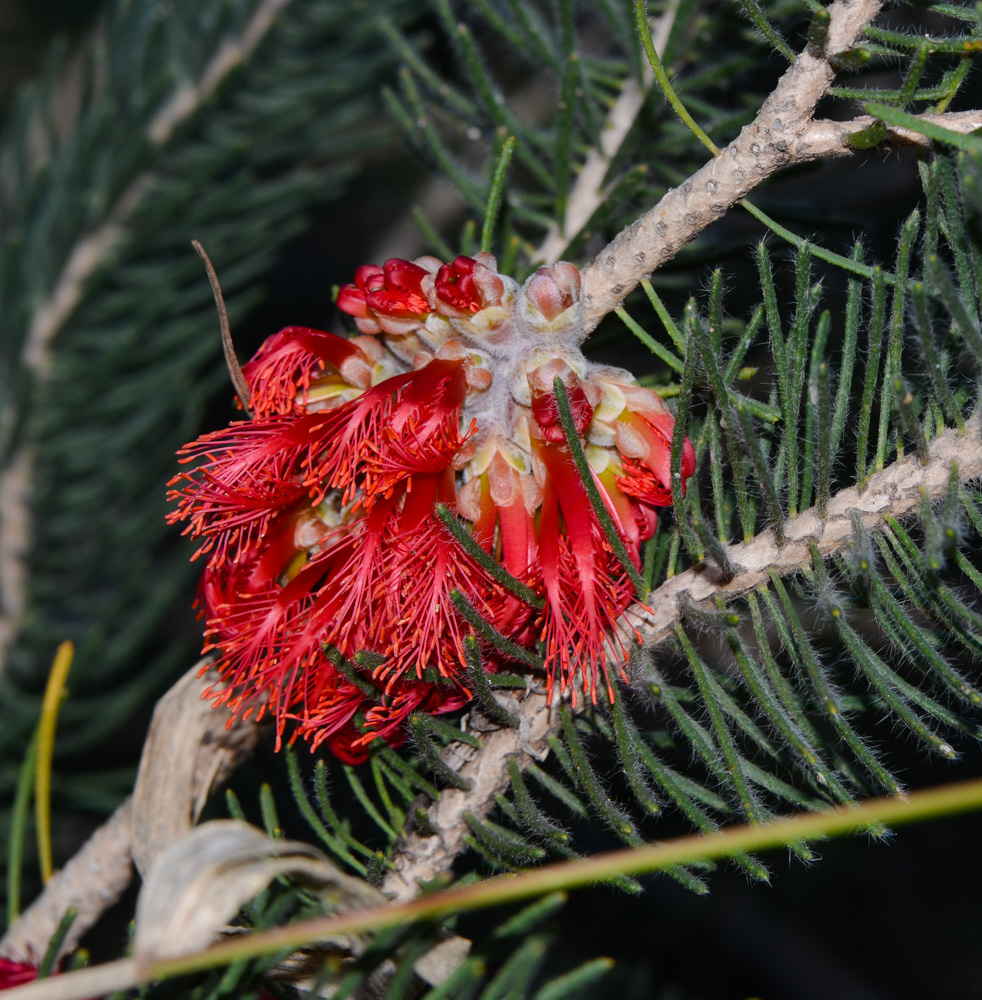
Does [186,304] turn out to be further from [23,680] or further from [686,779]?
[686,779]

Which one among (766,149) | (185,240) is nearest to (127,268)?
(185,240)

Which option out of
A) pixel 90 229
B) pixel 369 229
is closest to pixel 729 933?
pixel 90 229

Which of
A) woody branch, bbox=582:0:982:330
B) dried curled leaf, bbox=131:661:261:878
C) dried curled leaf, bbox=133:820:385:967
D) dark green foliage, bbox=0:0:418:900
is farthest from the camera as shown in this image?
dark green foliage, bbox=0:0:418:900

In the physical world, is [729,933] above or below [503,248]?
below

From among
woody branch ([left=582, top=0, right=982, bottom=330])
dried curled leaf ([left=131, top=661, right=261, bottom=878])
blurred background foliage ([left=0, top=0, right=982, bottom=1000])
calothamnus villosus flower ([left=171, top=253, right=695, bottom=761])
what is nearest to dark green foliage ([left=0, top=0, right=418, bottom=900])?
blurred background foliage ([left=0, top=0, right=982, bottom=1000])

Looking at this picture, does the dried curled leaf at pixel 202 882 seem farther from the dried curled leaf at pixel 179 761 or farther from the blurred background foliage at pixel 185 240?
the blurred background foliage at pixel 185 240

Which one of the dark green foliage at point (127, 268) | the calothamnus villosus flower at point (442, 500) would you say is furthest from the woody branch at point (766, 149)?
the dark green foliage at point (127, 268)

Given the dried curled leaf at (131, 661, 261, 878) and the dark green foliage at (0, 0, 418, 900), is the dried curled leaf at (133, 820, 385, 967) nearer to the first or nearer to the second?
the dried curled leaf at (131, 661, 261, 878)

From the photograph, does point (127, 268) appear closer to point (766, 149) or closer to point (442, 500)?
point (442, 500)
